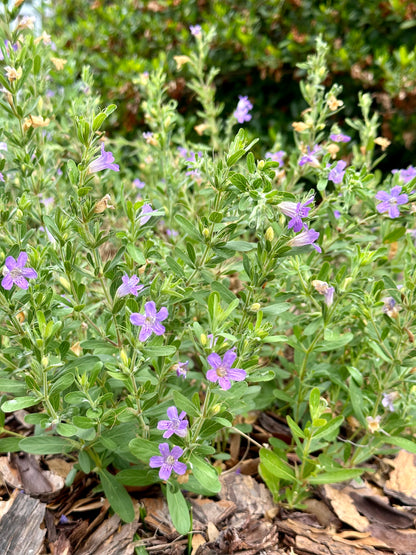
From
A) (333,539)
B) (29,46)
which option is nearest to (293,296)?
(333,539)

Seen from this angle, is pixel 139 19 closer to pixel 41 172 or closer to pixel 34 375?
pixel 41 172

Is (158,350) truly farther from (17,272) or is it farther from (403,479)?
(403,479)

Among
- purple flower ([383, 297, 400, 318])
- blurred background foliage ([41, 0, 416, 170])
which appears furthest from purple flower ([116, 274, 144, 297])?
blurred background foliage ([41, 0, 416, 170])

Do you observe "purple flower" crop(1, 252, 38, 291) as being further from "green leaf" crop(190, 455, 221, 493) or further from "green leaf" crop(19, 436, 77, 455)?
"green leaf" crop(190, 455, 221, 493)

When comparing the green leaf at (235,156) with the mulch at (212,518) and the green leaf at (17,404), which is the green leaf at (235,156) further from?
the mulch at (212,518)

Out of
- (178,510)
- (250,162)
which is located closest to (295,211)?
(250,162)

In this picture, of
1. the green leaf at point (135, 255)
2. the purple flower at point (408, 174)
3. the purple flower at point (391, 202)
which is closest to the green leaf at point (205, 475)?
the green leaf at point (135, 255)
